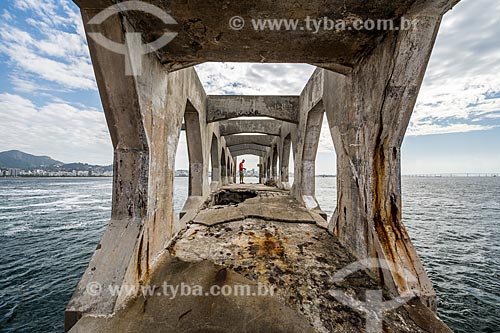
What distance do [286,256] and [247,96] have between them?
6160 millimetres

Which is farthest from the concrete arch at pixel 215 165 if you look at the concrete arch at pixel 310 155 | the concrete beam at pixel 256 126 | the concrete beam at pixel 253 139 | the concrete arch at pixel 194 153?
the concrete arch at pixel 310 155

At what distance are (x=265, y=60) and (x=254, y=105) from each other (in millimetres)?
4813

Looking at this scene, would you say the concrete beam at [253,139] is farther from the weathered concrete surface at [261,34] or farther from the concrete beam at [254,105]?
the weathered concrete surface at [261,34]

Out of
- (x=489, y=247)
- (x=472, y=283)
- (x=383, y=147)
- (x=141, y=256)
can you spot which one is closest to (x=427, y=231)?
(x=489, y=247)

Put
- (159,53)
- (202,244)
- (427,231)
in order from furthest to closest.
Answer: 1. (427,231)
2. (202,244)
3. (159,53)

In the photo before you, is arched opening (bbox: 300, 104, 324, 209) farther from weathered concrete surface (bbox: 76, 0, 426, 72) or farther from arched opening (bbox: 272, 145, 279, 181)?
arched opening (bbox: 272, 145, 279, 181)

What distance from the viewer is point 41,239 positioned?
30.1 ft

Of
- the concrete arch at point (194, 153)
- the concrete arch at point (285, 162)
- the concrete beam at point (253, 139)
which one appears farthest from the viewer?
the concrete beam at point (253, 139)

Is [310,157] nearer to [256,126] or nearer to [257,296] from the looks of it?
[256,126]

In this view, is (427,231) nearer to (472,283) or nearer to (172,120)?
(472,283)

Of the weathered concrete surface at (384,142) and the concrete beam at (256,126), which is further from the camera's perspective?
the concrete beam at (256,126)

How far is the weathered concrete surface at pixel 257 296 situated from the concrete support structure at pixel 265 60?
0.66 feet

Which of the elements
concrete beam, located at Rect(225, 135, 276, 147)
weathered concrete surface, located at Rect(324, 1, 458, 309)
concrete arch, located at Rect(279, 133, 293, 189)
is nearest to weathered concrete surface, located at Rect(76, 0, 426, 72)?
weathered concrete surface, located at Rect(324, 1, 458, 309)

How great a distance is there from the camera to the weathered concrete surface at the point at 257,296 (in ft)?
6.14
